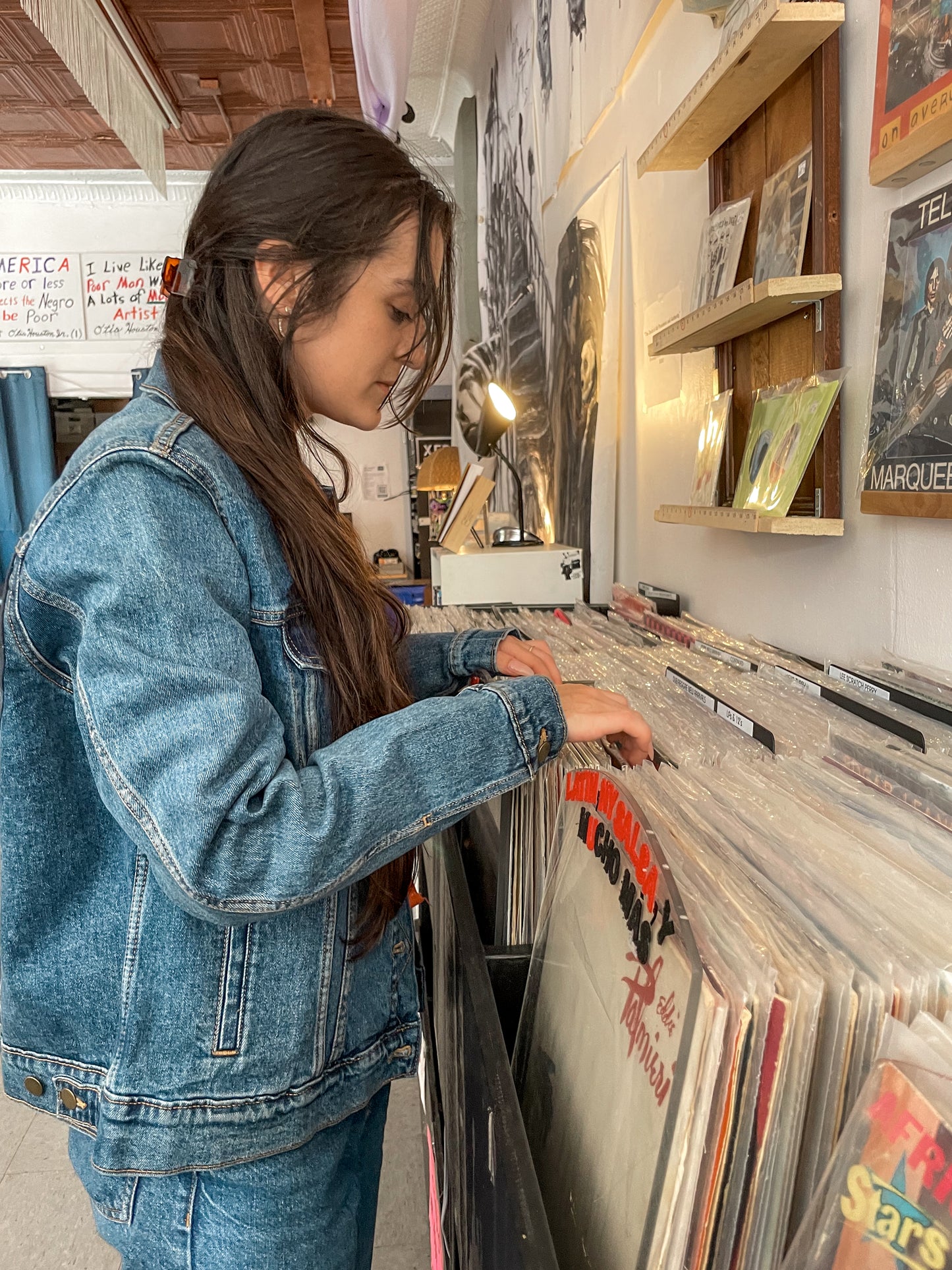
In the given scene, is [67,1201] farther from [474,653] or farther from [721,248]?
[721,248]

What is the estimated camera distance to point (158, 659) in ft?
2.08

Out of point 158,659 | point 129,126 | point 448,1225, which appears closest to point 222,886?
point 158,659

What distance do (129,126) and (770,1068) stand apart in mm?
4932

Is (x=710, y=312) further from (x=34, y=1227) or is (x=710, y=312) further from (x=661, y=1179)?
(x=34, y=1227)

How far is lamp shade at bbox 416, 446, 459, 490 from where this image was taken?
18.6 ft

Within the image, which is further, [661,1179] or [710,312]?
[710,312]

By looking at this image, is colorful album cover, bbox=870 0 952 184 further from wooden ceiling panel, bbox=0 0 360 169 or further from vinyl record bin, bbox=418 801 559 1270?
wooden ceiling panel, bbox=0 0 360 169

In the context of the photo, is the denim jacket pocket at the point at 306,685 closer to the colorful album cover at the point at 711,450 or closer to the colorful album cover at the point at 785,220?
the colorful album cover at the point at 785,220

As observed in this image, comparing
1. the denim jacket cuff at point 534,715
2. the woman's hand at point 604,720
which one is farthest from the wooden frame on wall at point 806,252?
the denim jacket cuff at point 534,715

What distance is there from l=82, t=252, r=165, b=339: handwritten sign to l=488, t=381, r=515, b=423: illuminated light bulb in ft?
17.8

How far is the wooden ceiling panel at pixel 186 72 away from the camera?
4.50 meters

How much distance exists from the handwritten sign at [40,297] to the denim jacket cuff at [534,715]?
7944 millimetres

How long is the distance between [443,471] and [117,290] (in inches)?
149

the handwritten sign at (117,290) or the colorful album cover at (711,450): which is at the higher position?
the handwritten sign at (117,290)
